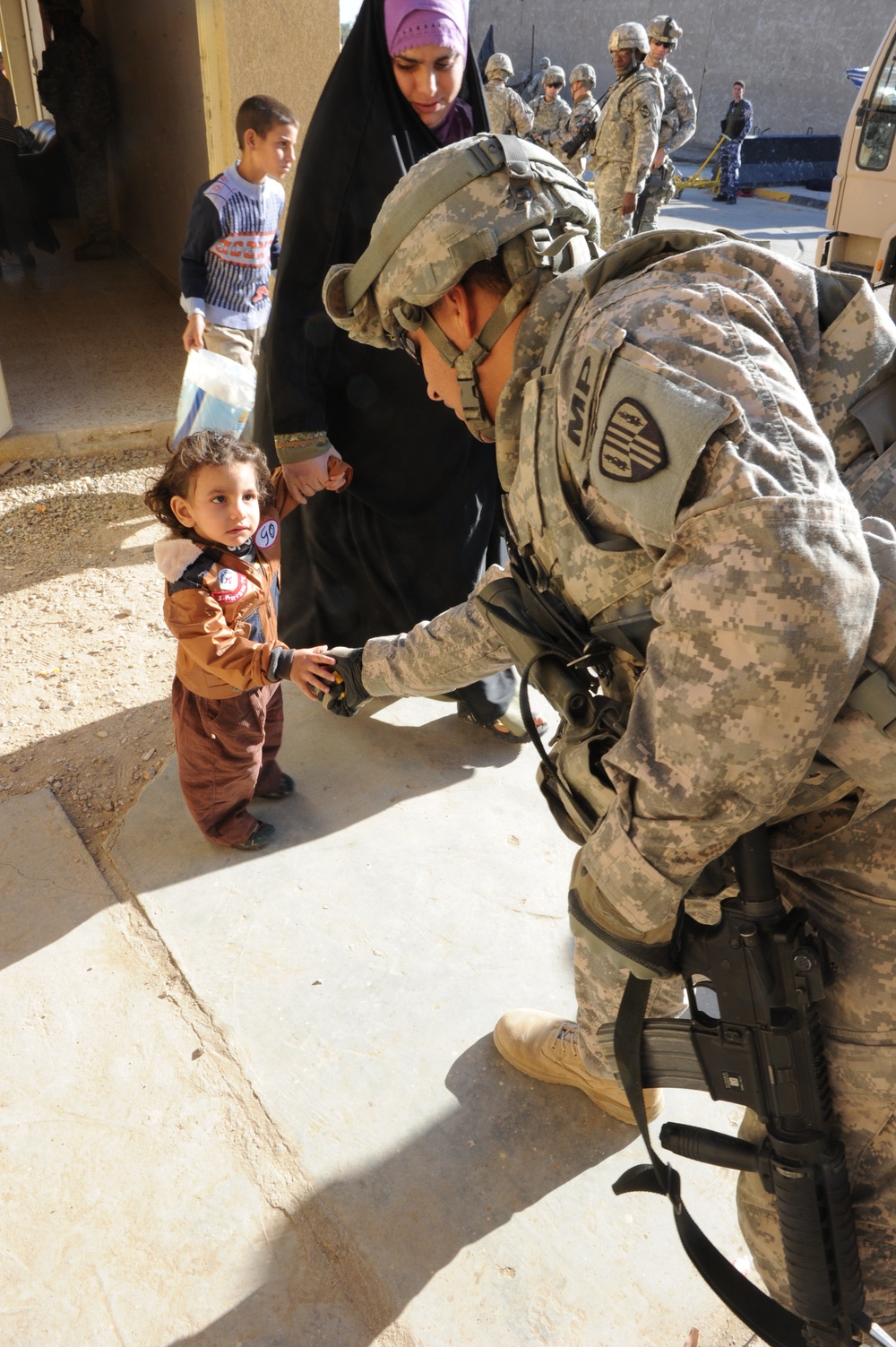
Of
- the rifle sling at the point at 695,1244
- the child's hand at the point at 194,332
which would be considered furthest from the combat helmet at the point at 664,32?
the rifle sling at the point at 695,1244

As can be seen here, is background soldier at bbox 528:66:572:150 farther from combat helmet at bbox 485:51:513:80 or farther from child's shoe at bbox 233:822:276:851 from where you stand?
child's shoe at bbox 233:822:276:851

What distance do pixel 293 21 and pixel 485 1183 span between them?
4.67 meters

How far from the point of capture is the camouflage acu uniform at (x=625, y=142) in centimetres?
813

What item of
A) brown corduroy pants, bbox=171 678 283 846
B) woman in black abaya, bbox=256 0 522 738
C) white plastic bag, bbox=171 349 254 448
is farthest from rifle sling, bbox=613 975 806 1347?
white plastic bag, bbox=171 349 254 448

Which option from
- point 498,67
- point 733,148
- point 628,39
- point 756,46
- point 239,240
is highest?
point 756,46

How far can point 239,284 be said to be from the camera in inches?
155

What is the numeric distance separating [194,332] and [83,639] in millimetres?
1313

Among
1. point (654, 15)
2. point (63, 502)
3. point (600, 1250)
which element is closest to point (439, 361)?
point (600, 1250)

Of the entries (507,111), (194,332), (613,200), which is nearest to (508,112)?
(507,111)

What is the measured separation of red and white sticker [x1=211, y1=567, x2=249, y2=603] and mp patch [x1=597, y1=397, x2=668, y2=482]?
1192 mm

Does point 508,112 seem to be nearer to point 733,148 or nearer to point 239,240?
point 733,148

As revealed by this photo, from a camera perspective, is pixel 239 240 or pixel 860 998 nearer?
pixel 860 998

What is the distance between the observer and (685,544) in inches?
40.9

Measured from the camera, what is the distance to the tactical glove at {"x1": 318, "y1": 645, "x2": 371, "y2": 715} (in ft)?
6.38
